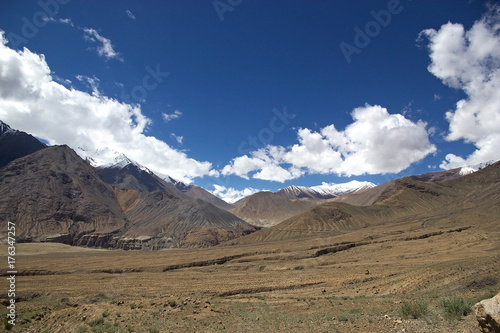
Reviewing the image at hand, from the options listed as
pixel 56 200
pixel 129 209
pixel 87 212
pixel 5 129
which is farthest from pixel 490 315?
pixel 5 129

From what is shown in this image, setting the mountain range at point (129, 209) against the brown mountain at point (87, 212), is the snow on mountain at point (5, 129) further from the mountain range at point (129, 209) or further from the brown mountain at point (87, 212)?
the brown mountain at point (87, 212)

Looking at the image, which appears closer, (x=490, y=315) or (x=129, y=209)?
(x=490, y=315)

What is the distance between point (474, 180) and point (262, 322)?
15974cm

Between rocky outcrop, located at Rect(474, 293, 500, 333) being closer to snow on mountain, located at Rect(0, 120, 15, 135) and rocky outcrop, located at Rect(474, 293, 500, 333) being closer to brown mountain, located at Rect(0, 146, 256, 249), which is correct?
brown mountain, located at Rect(0, 146, 256, 249)

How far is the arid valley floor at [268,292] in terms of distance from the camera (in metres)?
13.1

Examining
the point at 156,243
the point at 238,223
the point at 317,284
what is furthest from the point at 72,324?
the point at 238,223

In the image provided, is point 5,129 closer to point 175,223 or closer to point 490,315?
point 175,223

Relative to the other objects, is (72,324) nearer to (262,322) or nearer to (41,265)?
(262,322)

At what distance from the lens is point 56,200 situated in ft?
338

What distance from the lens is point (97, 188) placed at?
418 feet

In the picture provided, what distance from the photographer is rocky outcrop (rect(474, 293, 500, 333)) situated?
649 centimetres

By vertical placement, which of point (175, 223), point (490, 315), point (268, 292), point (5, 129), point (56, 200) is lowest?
point (268, 292)

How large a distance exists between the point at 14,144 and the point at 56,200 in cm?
4800

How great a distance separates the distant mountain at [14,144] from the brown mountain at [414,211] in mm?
110595
